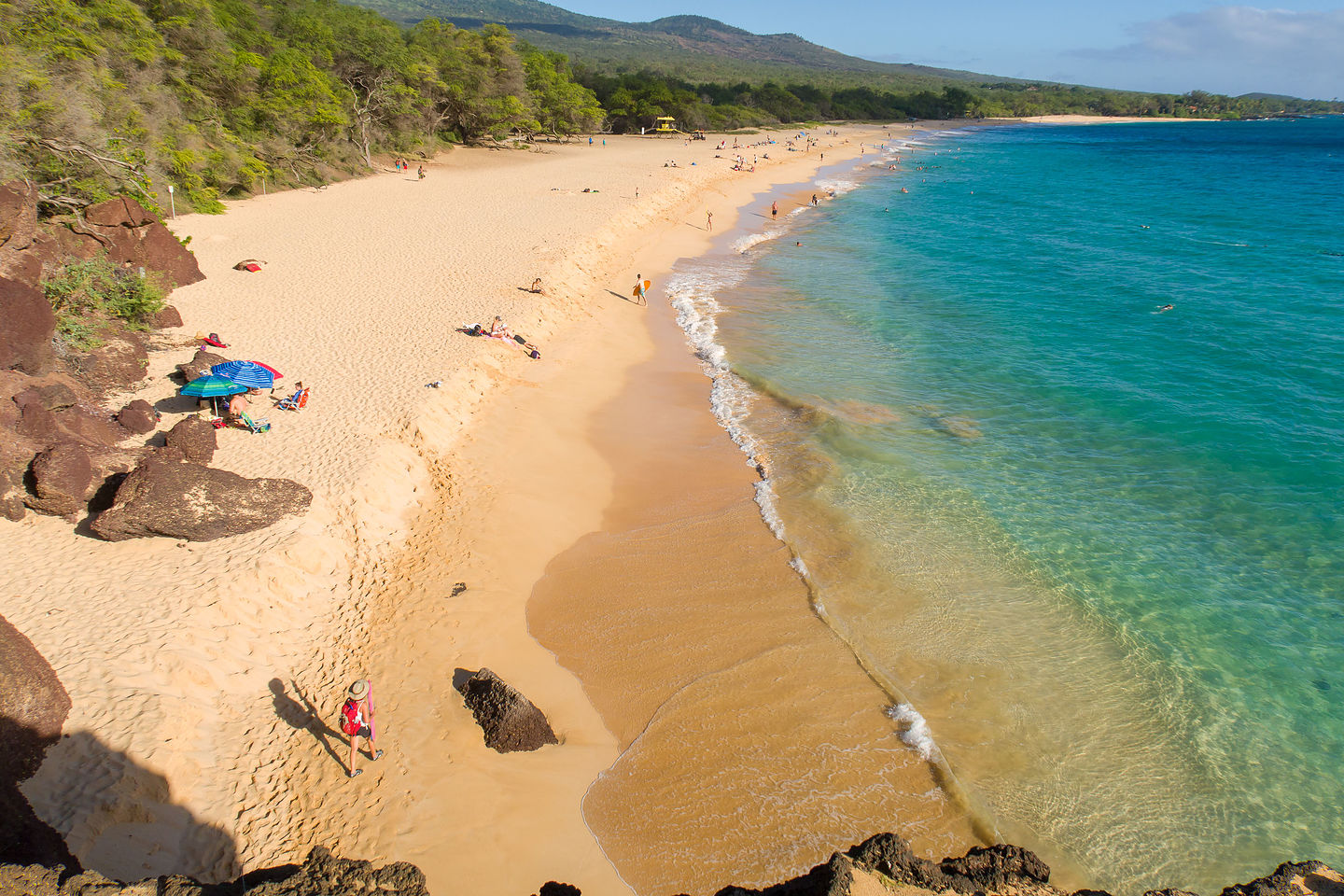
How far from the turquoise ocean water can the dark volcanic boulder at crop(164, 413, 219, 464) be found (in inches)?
375

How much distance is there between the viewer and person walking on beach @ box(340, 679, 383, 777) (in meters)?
7.33

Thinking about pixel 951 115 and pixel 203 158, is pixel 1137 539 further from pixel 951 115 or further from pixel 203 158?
pixel 951 115

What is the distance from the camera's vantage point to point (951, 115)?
145m

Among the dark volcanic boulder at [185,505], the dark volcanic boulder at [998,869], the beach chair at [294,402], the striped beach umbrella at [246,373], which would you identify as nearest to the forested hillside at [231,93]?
the striped beach umbrella at [246,373]

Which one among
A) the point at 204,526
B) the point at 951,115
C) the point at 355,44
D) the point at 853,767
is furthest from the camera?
the point at 951,115

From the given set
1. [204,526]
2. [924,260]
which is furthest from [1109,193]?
[204,526]

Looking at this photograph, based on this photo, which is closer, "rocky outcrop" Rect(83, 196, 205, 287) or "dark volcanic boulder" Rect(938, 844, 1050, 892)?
"dark volcanic boulder" Rect(938, 844, 1050, 892)

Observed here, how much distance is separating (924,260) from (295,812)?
31345mm

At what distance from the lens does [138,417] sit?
1170cm

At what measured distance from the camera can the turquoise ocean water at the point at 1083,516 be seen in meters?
7.96

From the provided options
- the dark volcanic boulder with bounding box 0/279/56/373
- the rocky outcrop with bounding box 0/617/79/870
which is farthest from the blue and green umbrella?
the rocky outcrop with bounding box 0/617/79/870

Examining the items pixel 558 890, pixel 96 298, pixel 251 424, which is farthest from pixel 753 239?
pixel 558 890

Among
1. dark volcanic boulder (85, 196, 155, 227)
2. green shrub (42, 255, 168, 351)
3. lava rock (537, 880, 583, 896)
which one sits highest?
dark volcanic boulder (85, 196, 155, 227)

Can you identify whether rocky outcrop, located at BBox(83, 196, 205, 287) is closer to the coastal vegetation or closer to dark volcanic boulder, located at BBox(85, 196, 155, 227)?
dark volcanic boulder, located at BBox(85, 196, 155, 227)
